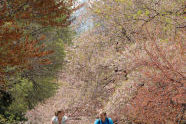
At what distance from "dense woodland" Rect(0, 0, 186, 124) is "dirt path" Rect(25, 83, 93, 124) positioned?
2.3 inches

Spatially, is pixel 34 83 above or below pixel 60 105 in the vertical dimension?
above

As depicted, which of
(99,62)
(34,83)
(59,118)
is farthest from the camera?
(99,62)

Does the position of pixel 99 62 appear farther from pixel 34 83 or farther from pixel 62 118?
pixel 62 118

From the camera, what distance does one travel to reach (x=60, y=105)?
17703mm

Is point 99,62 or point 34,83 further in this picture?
point 99,62

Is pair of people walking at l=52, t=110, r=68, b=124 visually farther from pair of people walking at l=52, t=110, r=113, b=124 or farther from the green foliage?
the green foliage

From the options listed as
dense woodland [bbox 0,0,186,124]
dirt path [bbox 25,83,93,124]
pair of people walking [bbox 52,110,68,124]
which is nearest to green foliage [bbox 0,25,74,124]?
dense woodland [bbox 0,0,186,124]

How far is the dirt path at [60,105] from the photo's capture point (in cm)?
1668

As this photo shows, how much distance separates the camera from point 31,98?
1499cm

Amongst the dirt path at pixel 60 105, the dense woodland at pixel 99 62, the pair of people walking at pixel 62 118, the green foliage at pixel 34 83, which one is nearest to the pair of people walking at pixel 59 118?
the pair of people walking at pixel 62 118

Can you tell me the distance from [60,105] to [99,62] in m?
3.83

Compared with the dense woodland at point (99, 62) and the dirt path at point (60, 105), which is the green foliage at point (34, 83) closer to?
the dense woodland at point (99, 62)

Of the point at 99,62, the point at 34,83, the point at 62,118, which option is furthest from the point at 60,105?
the point at 62,118

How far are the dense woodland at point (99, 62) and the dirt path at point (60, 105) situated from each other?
0.06 metres
